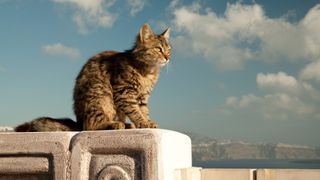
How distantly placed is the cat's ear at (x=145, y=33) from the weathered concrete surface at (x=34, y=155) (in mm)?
1398

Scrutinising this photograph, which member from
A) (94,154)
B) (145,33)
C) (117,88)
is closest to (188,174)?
(94,154)

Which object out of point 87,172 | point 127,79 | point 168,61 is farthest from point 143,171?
point 168,61

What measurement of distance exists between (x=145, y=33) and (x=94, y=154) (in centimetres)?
155

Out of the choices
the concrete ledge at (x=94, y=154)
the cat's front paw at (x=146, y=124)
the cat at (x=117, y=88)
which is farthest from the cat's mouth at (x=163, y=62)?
the concrete ledge at (x=94, y=154)

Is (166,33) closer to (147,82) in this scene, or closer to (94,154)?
(147,82)

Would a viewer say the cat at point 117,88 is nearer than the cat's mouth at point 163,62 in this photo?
Yes

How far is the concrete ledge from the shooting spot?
120 inches

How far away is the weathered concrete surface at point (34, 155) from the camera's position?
10.8 ft

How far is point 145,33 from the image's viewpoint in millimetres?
4418

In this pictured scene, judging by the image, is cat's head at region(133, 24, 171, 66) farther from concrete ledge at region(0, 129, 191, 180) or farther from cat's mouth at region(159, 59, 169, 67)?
concrete ledge at region(0, 129, 191, 180)

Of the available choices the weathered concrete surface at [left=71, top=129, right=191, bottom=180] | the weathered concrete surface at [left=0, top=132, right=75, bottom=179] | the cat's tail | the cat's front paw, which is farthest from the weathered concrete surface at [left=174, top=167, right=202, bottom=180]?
the cat's tail

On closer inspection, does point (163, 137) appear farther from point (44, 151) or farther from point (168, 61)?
point (168, 61)

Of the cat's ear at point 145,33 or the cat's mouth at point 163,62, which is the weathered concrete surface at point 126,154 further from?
the cat's ear at point 145,33

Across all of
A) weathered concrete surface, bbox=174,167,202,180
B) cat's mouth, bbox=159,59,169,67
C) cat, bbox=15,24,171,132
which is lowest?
weathered concrete surface, bbox=174,167,202,180
